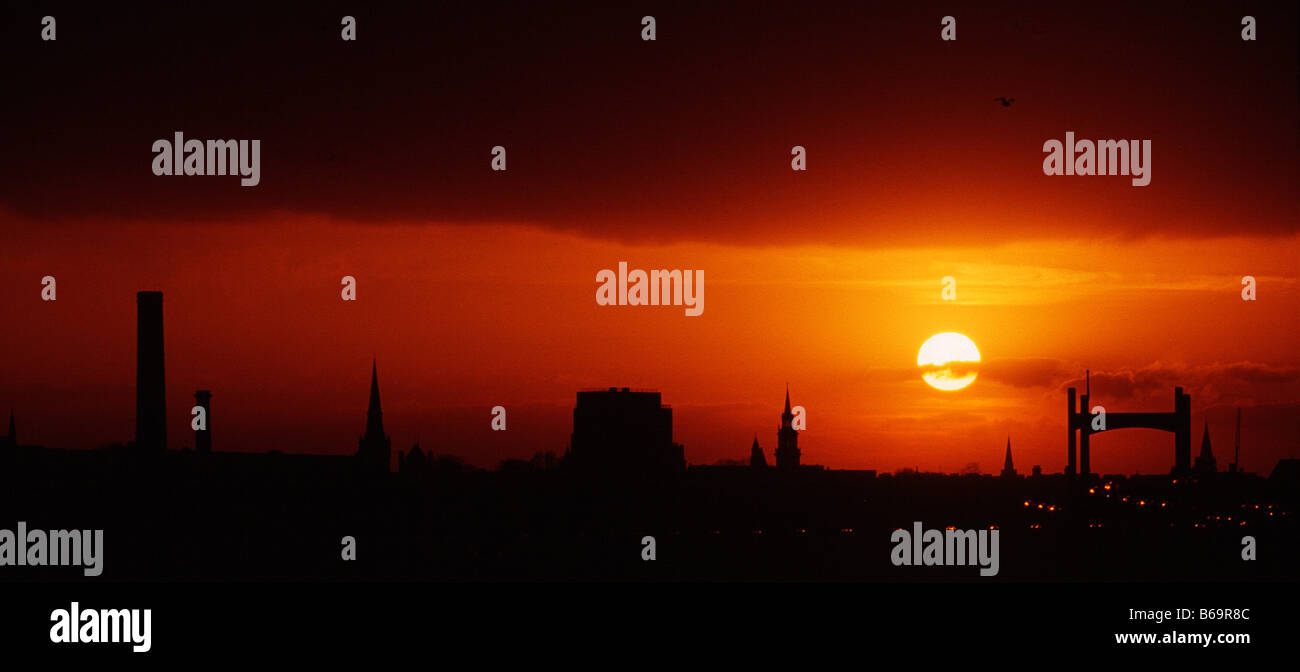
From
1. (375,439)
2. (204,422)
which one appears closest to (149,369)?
(204,422)

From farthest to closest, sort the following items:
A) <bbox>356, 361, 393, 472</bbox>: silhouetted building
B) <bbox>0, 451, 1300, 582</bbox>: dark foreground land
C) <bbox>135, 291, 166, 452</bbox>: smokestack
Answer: <bbox>356, 361, 393, 472</bbox>: silhouetted building, <bbox>0, 451, 1300, 582</bbox>: dark foreground land, <bbox>135, 291, 166, 452</bbox>: smokestack

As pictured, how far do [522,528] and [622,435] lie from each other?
151 feet

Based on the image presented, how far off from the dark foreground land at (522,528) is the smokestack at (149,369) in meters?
5.23

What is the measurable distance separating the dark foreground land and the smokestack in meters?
5.23

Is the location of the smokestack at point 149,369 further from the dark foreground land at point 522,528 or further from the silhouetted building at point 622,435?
the silhouetted building at point 622,435

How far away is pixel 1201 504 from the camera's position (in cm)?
17312

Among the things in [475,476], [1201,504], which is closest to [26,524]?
Result: [475,476]

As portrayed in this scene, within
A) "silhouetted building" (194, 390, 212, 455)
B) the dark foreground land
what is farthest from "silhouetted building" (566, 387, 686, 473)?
"silhouetted building" (194, 390, 212, 455)

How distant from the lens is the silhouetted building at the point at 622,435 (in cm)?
Answer: 17825

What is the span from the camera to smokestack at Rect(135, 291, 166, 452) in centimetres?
11031

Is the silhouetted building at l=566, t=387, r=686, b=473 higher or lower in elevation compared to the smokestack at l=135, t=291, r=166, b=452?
lower

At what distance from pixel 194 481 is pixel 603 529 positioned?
4160cm

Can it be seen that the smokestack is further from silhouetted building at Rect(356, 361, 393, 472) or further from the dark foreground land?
silhouetted building at Rect(356, 361, 393, 472)
